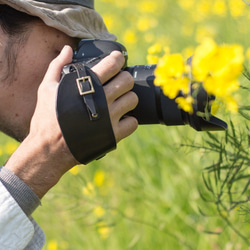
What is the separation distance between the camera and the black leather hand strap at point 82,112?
2.65 feet

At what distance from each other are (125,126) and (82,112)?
0.37ft

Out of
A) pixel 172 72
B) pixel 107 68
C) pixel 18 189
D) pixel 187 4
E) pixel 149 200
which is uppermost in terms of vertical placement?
pixel 172 72

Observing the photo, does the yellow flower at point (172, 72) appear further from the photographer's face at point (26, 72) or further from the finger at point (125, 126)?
the photographer's face at point (26, 72)

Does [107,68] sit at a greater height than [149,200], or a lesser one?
greater

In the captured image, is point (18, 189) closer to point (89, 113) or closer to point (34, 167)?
point (34, 167)

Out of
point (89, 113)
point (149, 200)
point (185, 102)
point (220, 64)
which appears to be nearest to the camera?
point (220, 64)

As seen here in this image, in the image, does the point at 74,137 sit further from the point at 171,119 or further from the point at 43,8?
the point at 43,8

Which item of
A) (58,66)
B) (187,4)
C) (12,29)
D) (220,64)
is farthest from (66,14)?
(187,4)

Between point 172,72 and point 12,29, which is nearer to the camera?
point 172,72

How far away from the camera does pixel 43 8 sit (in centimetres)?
104

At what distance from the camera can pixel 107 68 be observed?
86 centimetres

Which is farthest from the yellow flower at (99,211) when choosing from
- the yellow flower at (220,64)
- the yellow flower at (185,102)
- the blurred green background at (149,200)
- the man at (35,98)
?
the yellow flower at (220,64)

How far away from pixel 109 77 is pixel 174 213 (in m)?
0.81

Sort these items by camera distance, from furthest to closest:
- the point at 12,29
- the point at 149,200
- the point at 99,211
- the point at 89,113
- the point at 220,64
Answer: the point at 149,200, the point at 99,211, the point at 12,29, the point at 89,113, the point at 220,64
